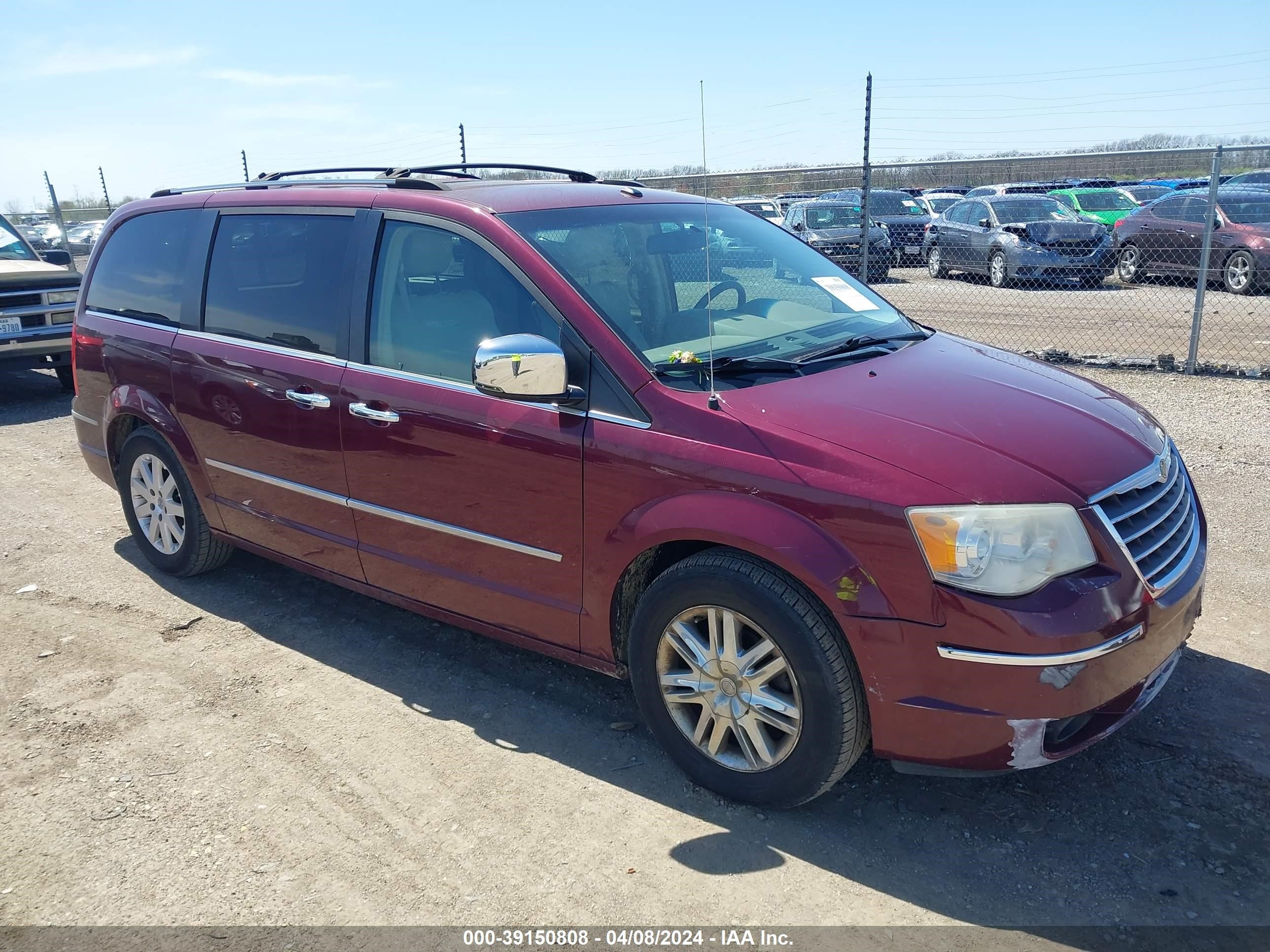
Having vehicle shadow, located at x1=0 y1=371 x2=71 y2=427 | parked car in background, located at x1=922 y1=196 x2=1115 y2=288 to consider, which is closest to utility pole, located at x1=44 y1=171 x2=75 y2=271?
vehicle shadow, located at x1=0 y1=371 x2=71 y2=427

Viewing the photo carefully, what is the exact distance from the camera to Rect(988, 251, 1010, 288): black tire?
15930 mm

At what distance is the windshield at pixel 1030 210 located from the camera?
16000 millimetres

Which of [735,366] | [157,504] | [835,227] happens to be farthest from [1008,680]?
[835,227]

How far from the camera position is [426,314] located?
12.2 ft

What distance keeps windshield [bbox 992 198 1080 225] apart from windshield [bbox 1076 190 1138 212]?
11.1 ft

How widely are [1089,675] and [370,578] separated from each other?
279 centimetres

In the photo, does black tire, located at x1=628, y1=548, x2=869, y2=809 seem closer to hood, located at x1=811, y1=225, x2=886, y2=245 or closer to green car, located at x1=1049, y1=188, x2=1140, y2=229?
hood, located at x1=811, y1=225, x2=886, y2=245

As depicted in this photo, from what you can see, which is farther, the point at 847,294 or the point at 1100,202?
the point at 1100,202

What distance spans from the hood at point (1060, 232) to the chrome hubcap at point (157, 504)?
1426 cm

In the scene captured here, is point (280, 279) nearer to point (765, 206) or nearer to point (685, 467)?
point (685, 467)

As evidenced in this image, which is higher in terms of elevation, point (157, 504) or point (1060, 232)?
point (1060, 232)

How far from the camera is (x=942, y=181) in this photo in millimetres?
31844

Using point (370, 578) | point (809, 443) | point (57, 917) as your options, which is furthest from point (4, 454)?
point (809, 443)

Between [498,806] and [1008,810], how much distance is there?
1658mm
